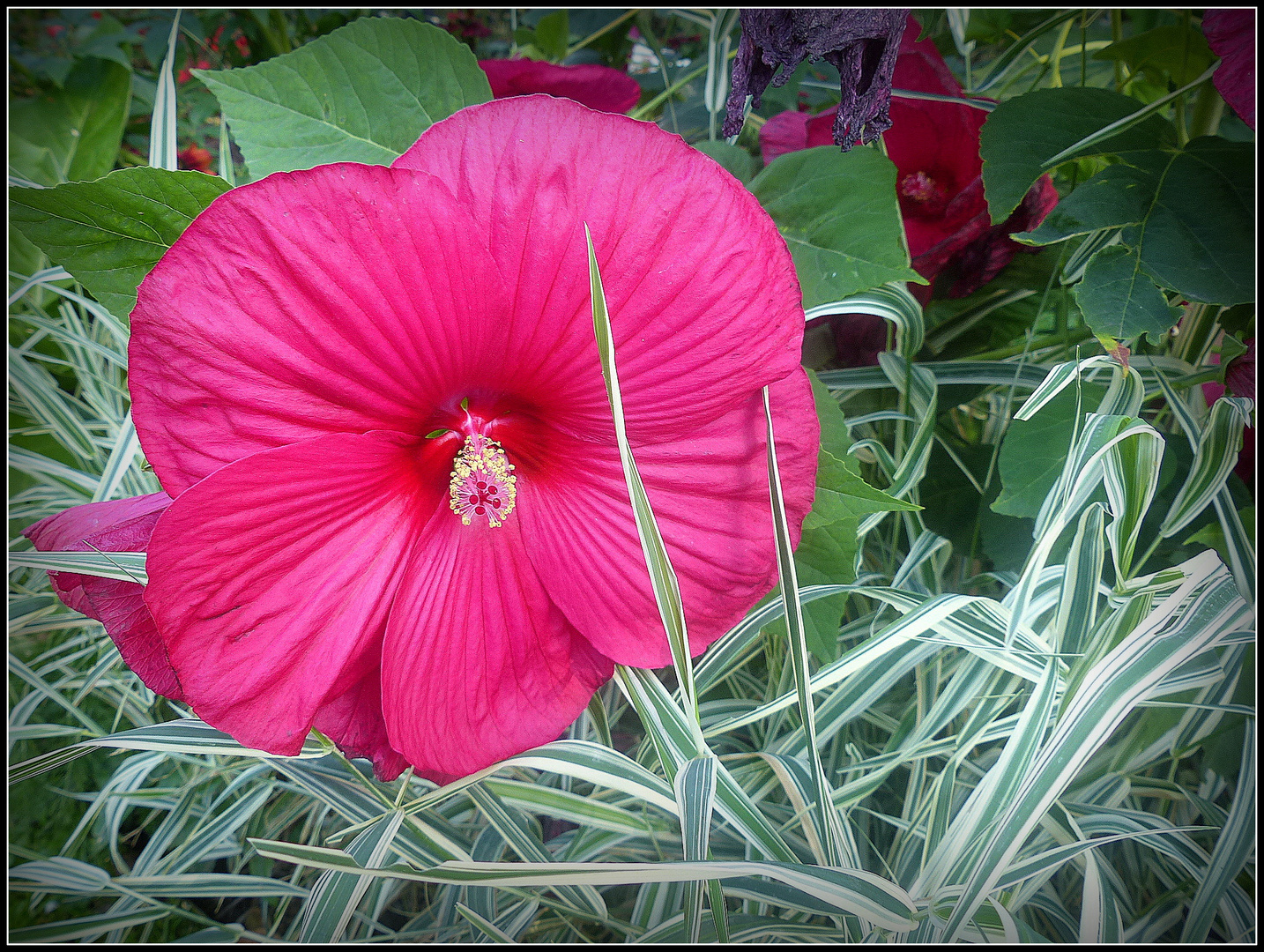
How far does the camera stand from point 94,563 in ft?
1.00

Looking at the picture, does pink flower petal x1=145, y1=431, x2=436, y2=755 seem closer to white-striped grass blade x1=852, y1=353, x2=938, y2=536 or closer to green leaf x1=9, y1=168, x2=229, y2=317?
green leaf x1=9, y1=168, x2=229, y2=317

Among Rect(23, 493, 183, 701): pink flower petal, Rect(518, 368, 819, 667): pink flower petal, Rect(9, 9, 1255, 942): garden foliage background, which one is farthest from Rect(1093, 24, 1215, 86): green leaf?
Rect(23, 493, 183, 701): pink flower petal

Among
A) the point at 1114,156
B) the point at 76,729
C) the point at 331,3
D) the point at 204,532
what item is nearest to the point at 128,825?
the point at 76,729

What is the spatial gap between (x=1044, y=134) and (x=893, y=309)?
0.35 feet

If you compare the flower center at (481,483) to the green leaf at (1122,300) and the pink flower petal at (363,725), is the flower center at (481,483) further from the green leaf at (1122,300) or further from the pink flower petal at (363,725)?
the green leaf at (1122,300)

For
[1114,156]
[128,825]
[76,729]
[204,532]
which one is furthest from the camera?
[128,825]

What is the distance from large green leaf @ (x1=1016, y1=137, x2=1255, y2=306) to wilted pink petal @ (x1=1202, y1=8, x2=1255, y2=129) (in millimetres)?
34

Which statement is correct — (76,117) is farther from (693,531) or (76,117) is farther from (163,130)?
(693,531)

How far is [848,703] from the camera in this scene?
1.38 feet

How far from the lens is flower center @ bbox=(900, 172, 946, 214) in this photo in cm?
48

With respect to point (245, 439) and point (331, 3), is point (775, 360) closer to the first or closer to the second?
point (245, 439)

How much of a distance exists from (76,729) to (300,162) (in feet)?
1.45

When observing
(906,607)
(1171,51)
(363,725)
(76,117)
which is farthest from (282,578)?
(76,117)

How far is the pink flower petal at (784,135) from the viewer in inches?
18.1
